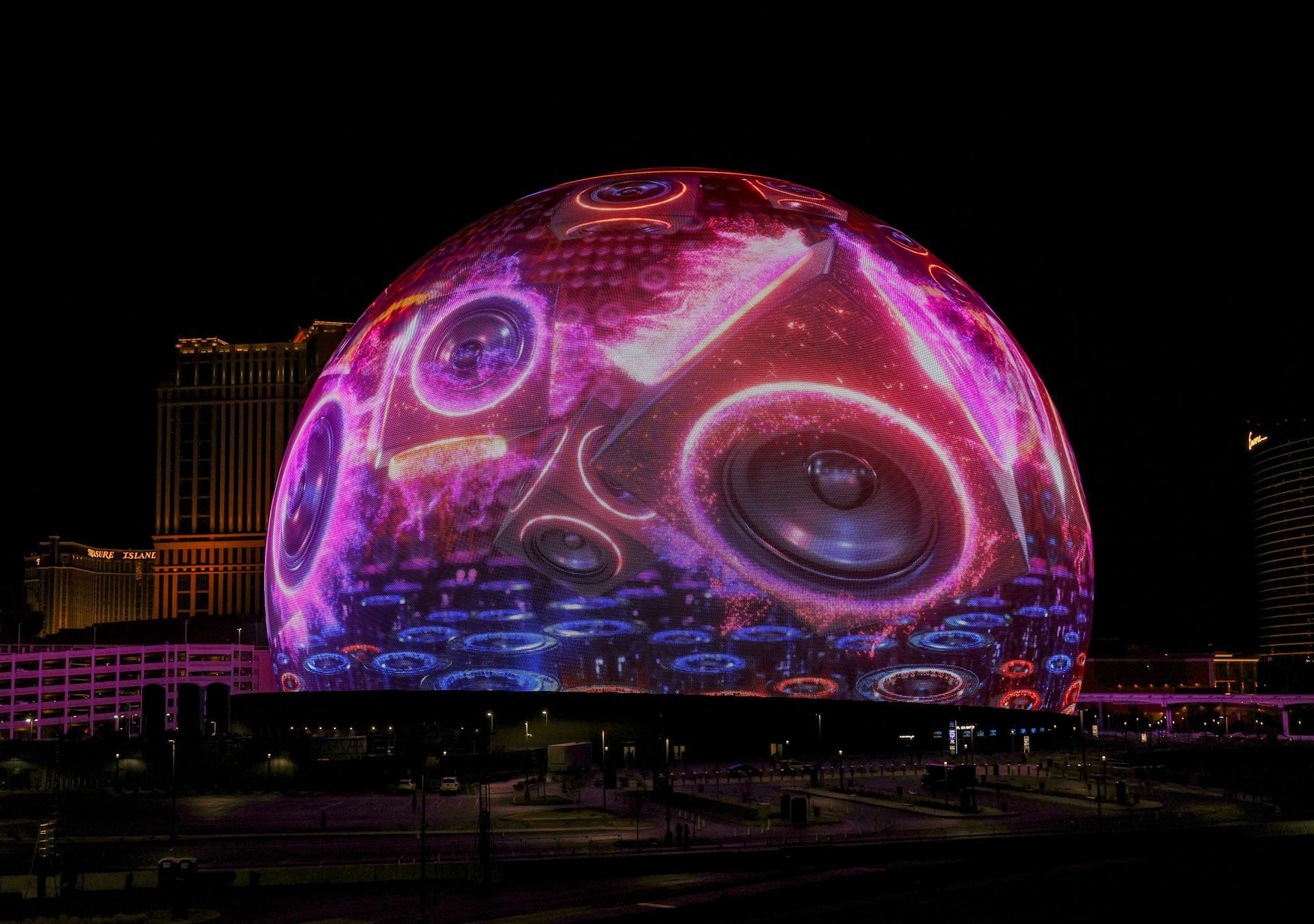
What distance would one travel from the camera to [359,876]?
2342cm

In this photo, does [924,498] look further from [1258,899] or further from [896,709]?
[1258,899]

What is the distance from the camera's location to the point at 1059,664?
1427 inches

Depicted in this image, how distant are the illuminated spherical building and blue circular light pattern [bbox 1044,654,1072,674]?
13cm

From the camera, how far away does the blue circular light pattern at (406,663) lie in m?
34.1

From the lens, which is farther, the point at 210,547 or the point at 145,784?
the point at 210,547

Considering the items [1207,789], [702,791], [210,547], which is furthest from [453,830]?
[210,547]

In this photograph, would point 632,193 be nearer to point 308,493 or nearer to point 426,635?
point 308,493

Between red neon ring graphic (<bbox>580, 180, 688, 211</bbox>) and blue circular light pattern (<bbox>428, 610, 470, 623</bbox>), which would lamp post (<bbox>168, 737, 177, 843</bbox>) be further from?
red neon ring graphic (<bbox>580, 180, 688, 211</bbox>)

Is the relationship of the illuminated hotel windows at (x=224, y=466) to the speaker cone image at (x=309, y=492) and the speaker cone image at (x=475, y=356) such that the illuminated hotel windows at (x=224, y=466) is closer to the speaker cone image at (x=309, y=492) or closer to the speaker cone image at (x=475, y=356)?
the speaker cone image at (x=309, y=492)

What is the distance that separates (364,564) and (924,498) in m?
15.0

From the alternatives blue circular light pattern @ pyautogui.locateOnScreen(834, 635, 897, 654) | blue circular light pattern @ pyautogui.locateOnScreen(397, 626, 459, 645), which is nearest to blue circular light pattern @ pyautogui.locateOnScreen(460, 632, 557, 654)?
blue circular light pattern @ pyautogui.locateOnScreen(397, 626, 459, 645)

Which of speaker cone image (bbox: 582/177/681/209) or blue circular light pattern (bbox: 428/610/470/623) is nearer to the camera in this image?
blue circular light pattern (bbox: 428/610/470/623)

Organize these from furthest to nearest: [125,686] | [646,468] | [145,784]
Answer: [125,686], [145,784], [646,468]

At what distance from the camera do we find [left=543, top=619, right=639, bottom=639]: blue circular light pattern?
32.1 meters
